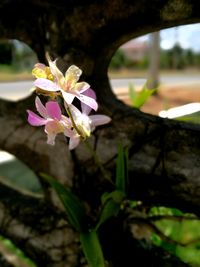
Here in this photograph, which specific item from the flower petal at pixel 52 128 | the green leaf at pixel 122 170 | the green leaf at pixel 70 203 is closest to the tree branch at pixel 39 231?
the green leaf at pixel 70 203

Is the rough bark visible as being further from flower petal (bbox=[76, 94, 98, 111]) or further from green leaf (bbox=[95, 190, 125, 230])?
flower petal (bbox=[76, 94, 98, 111])

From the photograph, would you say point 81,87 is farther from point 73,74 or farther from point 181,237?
point 181,237

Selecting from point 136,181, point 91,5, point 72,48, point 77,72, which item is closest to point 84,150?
point 136,181

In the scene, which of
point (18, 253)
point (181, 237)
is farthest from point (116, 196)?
point (18, 253)

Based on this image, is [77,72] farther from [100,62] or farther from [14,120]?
[14,120]

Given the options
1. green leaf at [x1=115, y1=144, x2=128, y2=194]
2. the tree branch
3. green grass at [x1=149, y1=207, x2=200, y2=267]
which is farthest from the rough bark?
green grass at [x1=149, y1=207, x2=200, y2=267]

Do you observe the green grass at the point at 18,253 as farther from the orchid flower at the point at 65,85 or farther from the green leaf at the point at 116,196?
the orchid flower at the point at 65,85
